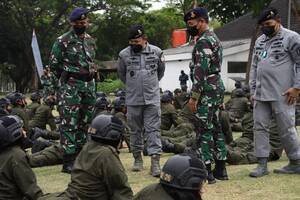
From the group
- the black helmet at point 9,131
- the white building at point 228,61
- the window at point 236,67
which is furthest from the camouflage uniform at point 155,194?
the window at point 236,67

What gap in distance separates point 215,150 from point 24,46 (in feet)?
115

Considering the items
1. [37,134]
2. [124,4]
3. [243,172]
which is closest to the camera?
[243,172]

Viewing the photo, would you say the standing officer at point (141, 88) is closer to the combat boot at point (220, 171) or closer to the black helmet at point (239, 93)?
the combat boot at point (220, 171)

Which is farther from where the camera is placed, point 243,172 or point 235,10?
point 235,10

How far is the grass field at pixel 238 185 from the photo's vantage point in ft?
18.5

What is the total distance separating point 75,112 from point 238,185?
88.3 inches

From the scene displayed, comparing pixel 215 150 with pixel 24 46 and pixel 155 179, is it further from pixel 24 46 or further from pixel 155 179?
pixel 24 46

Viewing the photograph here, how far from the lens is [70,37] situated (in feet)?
23.0

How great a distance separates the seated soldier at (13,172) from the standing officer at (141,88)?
256cm

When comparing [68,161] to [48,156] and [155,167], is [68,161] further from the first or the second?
[155,167]

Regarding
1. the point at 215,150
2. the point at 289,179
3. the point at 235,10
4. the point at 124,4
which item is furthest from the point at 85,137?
the point at 124,4

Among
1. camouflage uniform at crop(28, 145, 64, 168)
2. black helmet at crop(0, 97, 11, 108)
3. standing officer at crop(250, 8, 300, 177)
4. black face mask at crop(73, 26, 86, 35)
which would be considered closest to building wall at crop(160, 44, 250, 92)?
black helmet at crop(0, 97, 11, 108)

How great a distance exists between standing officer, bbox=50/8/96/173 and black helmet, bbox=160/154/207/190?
3.81 metres

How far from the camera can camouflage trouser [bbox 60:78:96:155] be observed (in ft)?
22.7
